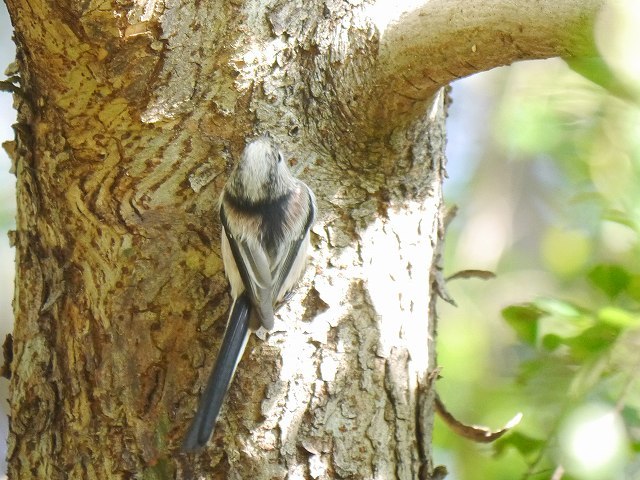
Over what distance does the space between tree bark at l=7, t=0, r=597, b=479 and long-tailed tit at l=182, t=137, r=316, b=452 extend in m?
0.04

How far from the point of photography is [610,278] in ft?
5.06

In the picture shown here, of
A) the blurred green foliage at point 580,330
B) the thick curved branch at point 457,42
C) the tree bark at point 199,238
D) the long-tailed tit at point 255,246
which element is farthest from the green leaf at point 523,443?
the thick curved branch at point 457,42

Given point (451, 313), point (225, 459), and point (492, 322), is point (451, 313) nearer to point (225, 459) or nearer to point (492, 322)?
point (492, 322)

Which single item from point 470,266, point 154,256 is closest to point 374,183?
point 154,256

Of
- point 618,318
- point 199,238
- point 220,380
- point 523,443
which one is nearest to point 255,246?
point 199,238

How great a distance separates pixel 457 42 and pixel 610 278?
2.03ft

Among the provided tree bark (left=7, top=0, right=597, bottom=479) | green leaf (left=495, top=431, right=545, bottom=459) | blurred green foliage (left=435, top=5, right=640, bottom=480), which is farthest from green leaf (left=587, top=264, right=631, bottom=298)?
tree bark (left=7, top=0, right=597, bottom=479)

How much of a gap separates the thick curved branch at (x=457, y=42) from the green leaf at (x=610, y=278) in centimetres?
44

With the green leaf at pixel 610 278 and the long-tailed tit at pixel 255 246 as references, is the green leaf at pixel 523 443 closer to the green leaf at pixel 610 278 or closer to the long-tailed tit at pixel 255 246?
the green leaf at pixel 610 278

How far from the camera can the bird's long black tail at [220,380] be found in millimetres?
1688

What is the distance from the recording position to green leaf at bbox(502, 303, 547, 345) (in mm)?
1698

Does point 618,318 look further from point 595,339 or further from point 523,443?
point 523,443

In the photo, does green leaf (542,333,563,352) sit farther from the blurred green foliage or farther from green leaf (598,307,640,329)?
green leaf (598,307,640,329)

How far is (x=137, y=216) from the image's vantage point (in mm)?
1867
